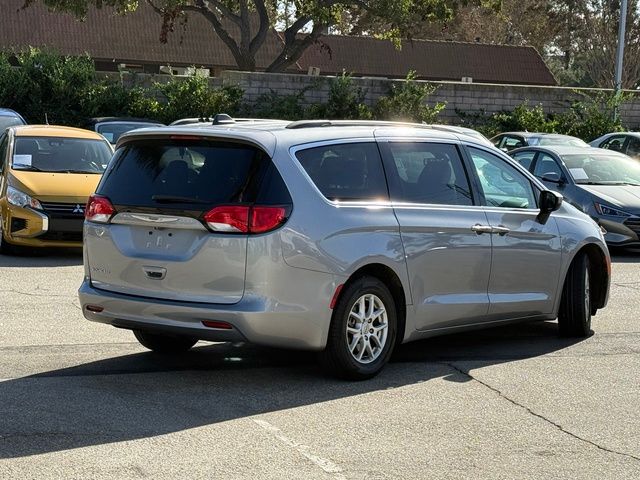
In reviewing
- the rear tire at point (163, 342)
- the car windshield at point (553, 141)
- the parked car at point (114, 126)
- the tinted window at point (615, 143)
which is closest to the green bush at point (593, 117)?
the tinted window at point (615, 143)

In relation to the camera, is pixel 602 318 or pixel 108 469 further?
pixel 602 318

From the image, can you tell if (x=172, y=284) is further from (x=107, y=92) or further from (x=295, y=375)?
(x=107, y=92)

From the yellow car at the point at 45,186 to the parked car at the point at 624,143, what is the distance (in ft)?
42.5

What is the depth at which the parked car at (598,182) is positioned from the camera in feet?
54.7

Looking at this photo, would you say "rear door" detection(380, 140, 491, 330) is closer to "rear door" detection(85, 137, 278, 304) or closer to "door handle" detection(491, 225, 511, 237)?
"door handle" detection(491, 225, 511, 237)

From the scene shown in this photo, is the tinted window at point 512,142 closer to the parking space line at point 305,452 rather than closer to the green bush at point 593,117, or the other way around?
the green bush at point 593,117

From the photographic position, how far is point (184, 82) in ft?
98.9

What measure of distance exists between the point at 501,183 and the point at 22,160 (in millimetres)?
7942

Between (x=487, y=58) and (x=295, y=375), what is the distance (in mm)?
56637

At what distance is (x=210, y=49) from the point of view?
53.4 metres

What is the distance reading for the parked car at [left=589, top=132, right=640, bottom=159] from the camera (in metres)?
25.2

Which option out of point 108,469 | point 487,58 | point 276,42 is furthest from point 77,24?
point 108,469

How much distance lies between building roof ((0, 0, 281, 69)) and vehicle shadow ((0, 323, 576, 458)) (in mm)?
41724

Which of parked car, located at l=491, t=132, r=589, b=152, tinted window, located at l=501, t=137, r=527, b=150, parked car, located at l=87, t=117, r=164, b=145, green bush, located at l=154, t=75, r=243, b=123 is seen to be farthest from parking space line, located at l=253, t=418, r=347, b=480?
green bush, located at l=154, t=75, r=243, b=123
